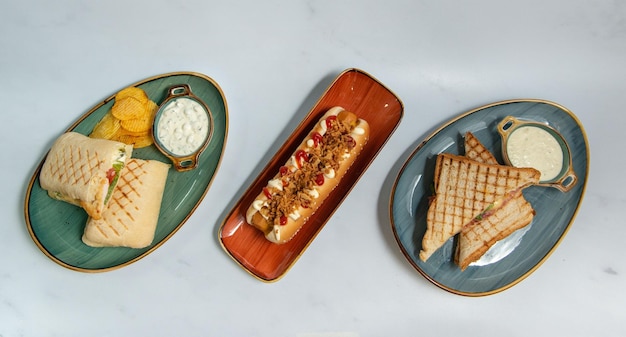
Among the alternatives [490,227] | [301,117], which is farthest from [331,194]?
[490,227]

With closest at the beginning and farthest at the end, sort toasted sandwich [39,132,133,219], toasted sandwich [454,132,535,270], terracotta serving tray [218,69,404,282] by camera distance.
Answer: toasted sandwich [39,132,133,219], toasted sandwich [454,132,535,270], terracotta serving tray [218,69,404,282]

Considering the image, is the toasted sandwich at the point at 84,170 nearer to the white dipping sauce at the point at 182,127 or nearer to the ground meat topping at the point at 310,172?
the white dipping sauce at the point at 182,127

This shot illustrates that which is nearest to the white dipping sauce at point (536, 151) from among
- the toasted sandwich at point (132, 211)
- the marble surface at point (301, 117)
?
the marble surface at point (301, 117)

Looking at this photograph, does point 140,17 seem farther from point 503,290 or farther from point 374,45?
point 503,290

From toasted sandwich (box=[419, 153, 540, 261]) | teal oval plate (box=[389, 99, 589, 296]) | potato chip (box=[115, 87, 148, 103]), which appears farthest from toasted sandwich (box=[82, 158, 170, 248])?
toasted sandwich (box=[419, 153, 540, 261])

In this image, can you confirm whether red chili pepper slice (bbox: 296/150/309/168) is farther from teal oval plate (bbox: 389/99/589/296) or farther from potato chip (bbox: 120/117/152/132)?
potato chip (bbox: 120/117/152/132)

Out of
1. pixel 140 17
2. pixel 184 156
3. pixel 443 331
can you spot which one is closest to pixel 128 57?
pixel 140 17

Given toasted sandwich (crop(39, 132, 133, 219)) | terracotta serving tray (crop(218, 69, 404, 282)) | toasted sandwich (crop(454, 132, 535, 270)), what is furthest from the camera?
terracotta serving tray (crop(218, 69, 404, 282))
